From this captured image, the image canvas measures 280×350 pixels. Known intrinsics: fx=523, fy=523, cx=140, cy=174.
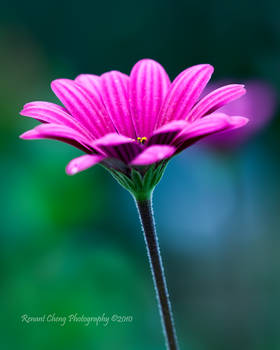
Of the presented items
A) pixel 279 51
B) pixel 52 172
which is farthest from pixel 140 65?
pixel 279 51

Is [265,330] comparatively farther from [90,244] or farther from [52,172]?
[52,172]

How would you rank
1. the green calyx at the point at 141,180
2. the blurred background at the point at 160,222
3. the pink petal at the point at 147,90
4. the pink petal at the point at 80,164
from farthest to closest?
the blurred background at the point at 160,222, the pink petal at the point at 147,90, the green calyx at the point at 141,180, the pink petal at the point at 80,164

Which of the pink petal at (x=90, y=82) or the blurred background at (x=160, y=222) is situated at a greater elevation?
the pink petal at (x=90, y=82)

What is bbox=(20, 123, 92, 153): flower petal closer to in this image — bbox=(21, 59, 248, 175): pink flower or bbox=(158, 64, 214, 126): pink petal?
bbox=(21, 59, 248, 175): pink flower

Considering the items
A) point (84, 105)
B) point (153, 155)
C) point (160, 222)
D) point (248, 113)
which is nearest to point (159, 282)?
point (153, 155)

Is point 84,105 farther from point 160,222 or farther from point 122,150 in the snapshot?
point 160,222

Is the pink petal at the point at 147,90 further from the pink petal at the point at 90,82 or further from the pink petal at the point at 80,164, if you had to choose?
the pink petal at the point at 80,164

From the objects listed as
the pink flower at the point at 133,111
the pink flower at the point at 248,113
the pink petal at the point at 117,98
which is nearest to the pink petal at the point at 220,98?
the pink flower at the point at 133,111
